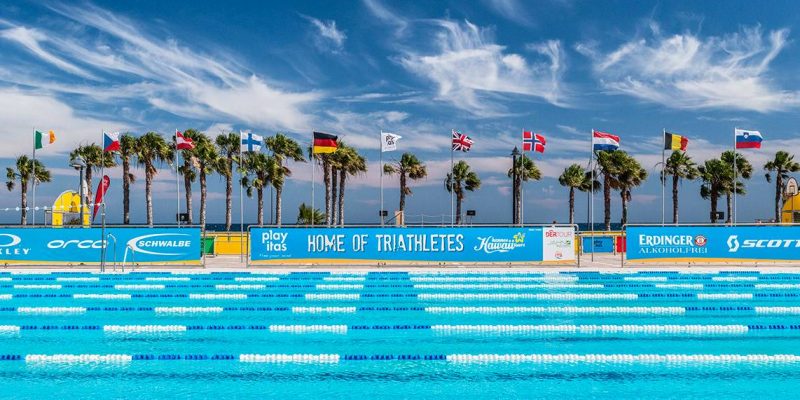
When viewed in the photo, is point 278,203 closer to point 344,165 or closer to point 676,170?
point 344,165

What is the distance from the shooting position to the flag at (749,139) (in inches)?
1125

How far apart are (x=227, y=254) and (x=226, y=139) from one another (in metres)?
26.2

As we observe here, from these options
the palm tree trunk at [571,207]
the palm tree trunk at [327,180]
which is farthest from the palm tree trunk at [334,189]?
the palm tree trunk at [571,207]

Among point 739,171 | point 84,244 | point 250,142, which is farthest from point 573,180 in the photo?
point 84,244

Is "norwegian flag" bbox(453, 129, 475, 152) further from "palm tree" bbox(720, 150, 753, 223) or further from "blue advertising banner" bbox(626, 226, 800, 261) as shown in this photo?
"palm tree" bbox(720, 150, 753, 223)

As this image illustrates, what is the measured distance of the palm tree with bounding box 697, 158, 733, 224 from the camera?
169 ft

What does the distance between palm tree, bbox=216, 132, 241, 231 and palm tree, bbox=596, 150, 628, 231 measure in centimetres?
2676

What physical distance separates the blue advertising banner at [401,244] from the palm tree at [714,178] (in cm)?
3662

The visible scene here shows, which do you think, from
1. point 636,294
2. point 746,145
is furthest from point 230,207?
point 636,294

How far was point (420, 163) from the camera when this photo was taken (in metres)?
53.2

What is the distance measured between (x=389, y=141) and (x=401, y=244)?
11.4 m

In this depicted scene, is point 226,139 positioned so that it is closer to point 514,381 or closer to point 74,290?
point 74,290

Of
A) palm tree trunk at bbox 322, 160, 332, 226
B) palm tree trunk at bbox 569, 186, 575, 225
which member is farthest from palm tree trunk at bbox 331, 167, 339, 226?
palm tree trunk at bbox 569, 186, 575, 225

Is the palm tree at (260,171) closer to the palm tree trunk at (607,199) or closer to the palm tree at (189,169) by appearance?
Answer: the palm tree at (189,169)
